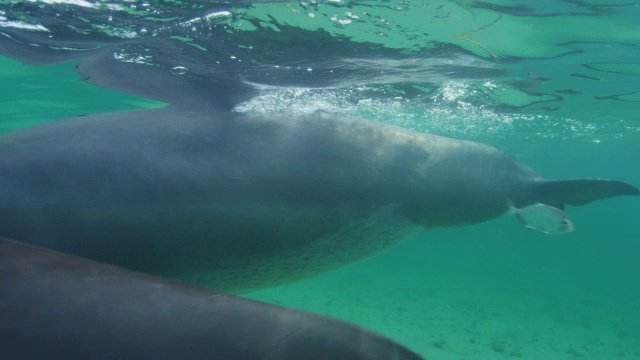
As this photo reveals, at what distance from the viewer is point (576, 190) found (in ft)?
15.3

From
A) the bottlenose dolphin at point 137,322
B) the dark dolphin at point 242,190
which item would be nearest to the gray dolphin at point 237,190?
the dark dolphin at point 242,190

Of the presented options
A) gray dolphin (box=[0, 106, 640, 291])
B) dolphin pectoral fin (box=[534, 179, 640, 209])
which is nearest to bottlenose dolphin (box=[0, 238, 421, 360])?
gray dolphin (box=[0, 106, 640, 291])

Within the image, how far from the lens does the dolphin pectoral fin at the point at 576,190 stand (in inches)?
175

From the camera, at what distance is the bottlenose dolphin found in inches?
57.4

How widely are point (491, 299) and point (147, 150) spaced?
24.5m

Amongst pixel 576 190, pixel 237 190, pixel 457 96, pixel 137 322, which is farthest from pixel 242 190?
pixel 457 96

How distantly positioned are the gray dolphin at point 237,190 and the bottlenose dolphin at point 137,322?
26.8 inches

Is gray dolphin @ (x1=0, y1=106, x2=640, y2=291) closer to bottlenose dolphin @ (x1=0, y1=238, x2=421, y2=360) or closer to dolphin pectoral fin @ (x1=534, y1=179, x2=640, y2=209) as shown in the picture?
dolphin pectoral fin @ (x1=534, y1=179, x2=640, y2=209)

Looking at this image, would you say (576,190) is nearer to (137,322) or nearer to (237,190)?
(237,190)

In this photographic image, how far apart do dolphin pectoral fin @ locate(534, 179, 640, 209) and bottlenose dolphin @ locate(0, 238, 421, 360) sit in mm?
3359

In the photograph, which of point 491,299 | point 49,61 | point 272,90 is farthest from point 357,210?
point 491,299

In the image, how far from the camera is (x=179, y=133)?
3.22 meters

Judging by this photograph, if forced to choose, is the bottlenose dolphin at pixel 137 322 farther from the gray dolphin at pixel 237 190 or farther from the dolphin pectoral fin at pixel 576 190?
the dolphin pectoral fin at pixel 576 190

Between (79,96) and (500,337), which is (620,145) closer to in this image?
(500,337)
